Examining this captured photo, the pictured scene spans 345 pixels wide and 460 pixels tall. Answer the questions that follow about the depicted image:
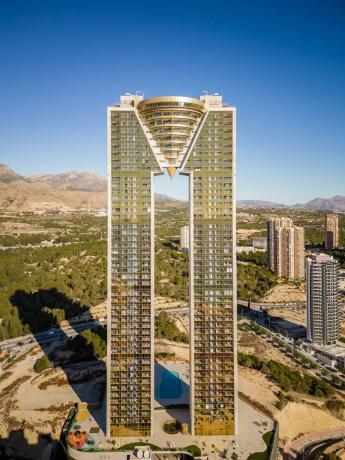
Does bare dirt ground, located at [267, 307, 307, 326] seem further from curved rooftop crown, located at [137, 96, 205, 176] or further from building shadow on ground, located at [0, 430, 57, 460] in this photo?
building shadow on ground, located at [0, 430, 57, 460]

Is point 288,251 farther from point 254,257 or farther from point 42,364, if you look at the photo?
point 42,364

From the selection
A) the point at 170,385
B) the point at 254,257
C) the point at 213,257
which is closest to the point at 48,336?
the point at 170,385

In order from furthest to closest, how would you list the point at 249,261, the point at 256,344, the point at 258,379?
the point at 249,261, the point at 256,344, the point at 258,379

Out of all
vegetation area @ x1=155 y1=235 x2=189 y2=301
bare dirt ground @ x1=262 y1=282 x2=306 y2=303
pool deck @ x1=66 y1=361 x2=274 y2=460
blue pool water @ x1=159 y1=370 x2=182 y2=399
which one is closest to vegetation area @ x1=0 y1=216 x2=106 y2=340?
vegetation area @ x1=155 y1=235 x2=189 y2=301

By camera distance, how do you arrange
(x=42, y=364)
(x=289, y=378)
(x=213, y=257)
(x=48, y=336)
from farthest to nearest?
1. (x=48, y=336)
2. (x=42, y=364)
3. (x=289, y=378)
4. (x=213, y=257)

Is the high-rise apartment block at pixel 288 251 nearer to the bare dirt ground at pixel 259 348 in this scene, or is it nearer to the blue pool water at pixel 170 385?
the bare dirt ground at pixel 259 348

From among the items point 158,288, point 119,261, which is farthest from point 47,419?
point 158,288

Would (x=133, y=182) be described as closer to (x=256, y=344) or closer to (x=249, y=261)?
(x=256, y=344)
